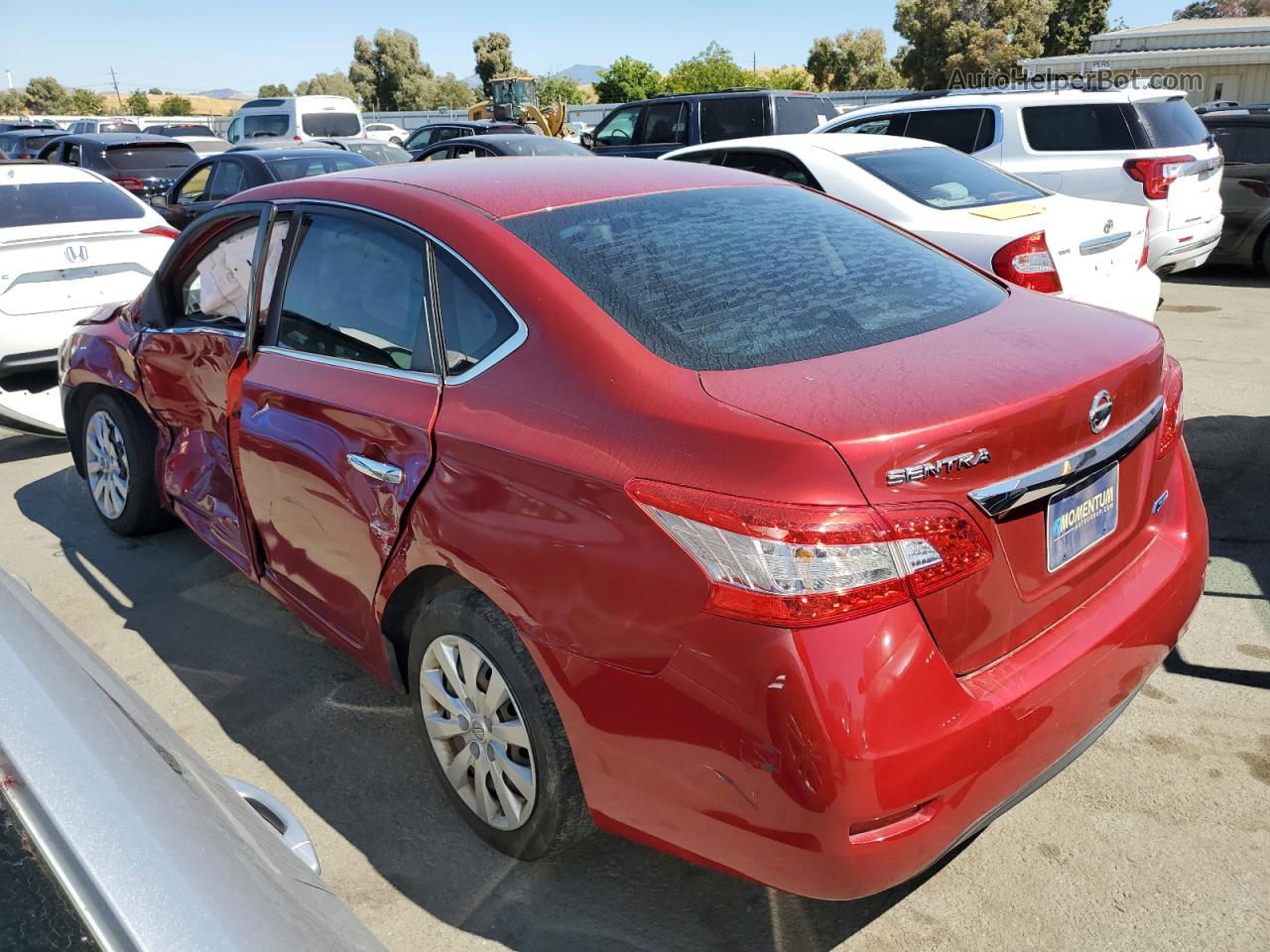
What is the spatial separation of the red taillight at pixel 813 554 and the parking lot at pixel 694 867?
0.98 m

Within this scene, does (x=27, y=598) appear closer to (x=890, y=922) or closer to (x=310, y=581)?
(x=310, y=581)

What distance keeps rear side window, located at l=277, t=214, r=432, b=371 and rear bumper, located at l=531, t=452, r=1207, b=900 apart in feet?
3.40

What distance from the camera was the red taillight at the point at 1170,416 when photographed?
8.82 ft

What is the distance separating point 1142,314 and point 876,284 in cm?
390

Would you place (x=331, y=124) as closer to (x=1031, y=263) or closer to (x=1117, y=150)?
(x=1117, y=150)

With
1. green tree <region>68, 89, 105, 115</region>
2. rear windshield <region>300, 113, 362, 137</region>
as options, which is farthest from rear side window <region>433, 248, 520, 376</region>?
green tree <region>68, 89, 105, 115</region>

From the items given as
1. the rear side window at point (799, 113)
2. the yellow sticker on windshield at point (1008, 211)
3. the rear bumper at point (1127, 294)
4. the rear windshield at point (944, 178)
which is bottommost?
the rear bumper at point (1127, 294)

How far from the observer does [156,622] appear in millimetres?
4199

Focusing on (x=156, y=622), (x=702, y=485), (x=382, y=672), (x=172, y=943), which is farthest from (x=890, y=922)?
(x=156, y=622)

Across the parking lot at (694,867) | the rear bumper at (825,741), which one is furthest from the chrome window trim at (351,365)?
the parking lot at (694,867)

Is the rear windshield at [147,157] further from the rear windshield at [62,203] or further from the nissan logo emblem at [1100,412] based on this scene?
the nissan logo emblem at [1100,412]

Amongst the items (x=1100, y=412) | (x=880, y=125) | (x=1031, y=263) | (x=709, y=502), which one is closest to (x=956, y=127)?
(x=880, y=125)

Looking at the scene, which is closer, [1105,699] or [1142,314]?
[1105,699]

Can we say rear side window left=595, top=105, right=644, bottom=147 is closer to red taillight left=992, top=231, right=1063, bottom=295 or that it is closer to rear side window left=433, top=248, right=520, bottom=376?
red taillight left=992, top=231, right=1063, bottom=295
